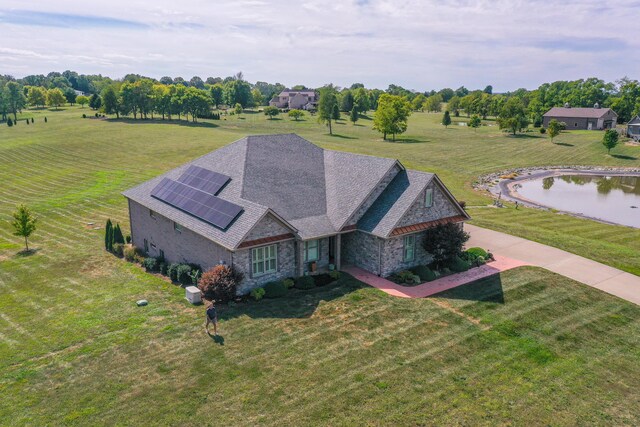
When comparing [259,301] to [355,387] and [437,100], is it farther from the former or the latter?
[437,100]

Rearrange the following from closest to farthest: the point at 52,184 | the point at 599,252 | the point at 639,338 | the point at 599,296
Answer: the point at 639,338 → the point at 599,296 → the point at 599,252 → the point at 52,184

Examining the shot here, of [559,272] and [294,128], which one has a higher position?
[294,128]

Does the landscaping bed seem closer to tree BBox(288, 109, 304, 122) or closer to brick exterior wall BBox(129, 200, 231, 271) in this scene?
brick exterior wall BBox(129, 200, 231, 271)

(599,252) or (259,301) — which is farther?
(599,252)

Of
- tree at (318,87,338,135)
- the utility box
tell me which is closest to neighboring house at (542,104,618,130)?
tree at (318,87,338,135)

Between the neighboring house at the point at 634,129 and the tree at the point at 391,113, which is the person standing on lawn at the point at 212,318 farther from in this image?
the neighboring house at the point at 634,129

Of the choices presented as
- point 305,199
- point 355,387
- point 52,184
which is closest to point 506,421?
point 355,387

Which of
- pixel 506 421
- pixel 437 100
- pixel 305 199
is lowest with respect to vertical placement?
pixel 506 421
